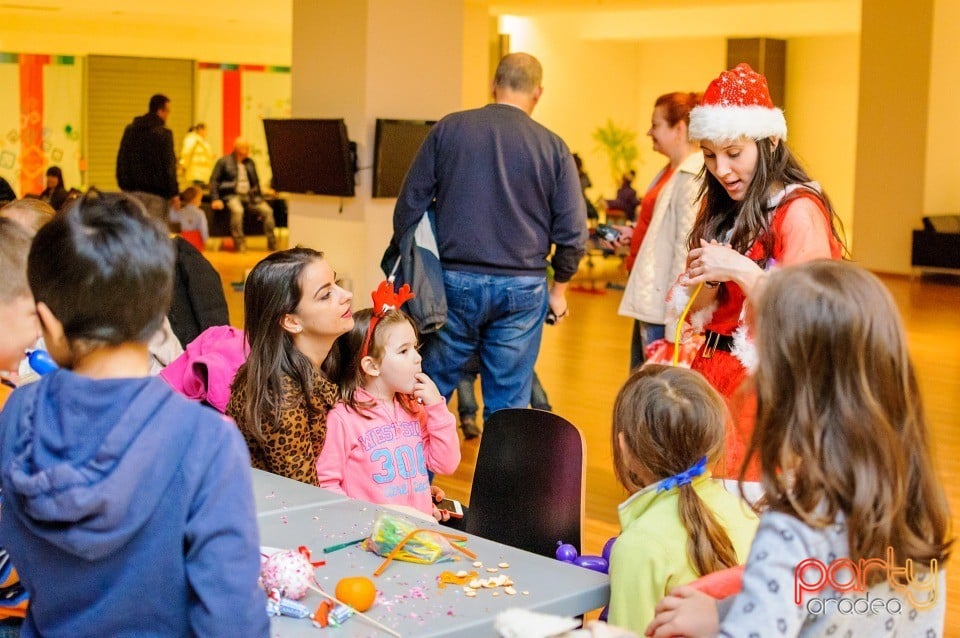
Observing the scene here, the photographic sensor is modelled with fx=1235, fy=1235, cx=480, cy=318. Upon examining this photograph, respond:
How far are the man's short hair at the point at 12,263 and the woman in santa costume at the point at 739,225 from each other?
1.48 m

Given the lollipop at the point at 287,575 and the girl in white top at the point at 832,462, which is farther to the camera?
the lollipop at the point at 287,575

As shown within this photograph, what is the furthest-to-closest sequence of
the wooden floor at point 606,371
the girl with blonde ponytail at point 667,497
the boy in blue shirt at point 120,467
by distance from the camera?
the wooden floor at point 606,371, the girl with blonde ponytail at point 667,497, the boy in blue shirt at point 120,467

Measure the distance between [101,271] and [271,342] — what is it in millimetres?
1633

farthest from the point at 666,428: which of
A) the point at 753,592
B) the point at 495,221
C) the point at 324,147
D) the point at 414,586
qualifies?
the point at 324,147

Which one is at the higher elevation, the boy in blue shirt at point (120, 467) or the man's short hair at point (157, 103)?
the man's short hair at point (157, 103)

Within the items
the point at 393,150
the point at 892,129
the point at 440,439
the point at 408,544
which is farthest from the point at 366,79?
the point at 892,129

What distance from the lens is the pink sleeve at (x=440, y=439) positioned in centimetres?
340

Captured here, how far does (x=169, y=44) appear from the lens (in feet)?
67.4

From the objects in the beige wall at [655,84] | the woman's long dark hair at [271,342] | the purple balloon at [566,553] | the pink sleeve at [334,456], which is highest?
the beige wall at [655,84]

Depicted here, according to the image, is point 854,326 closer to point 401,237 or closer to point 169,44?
point 401,237

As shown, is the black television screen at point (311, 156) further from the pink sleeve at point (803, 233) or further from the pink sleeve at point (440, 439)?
the pink sleeve at point (803, 233)

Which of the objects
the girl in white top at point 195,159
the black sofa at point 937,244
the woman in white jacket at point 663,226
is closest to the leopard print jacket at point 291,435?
the woman in white jacket at point 663,226

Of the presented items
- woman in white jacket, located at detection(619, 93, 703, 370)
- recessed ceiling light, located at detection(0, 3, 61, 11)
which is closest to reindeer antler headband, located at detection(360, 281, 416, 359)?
woman in white jacket, located at detection(619, 93, 703, 370)

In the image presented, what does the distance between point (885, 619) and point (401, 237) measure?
337 cm
